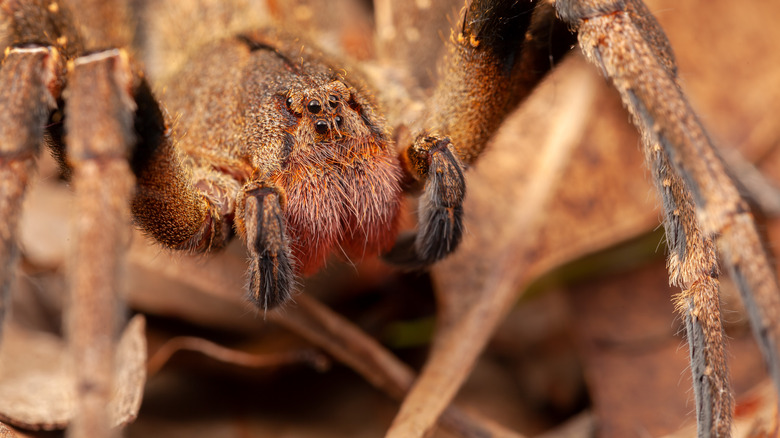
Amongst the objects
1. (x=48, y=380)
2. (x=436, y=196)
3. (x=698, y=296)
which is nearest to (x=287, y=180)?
(x=436, y=196)

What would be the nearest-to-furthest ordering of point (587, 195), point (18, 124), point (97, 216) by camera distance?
point (97, 216)
point (18, 124)
point (587, 195)

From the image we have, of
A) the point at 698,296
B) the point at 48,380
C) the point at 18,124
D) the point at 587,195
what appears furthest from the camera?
the point at 587,195

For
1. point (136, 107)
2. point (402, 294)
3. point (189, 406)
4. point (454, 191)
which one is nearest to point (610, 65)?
point (454, 191)

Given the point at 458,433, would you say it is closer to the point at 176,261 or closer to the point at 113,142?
the point at 176,261

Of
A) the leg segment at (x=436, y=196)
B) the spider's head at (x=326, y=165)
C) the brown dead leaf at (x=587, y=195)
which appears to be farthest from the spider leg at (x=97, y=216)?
the brown dead leaf at (x=587, y=195)

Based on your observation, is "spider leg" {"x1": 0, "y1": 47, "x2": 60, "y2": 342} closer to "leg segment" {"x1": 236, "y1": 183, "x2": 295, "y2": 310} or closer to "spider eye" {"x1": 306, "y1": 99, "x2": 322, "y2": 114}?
"leg segment" {"x1": 236, "y1": 183, "x2": 295, "y2": 310}

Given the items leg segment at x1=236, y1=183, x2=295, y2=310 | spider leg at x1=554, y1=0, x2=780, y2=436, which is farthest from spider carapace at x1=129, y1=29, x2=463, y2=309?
spider leg at x1=554, y1=0, x2=780, y2=436

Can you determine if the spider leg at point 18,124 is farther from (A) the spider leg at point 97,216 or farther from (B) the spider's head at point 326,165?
(B) the spider's head at point 326,165

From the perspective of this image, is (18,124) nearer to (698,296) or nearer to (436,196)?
(436,196)
